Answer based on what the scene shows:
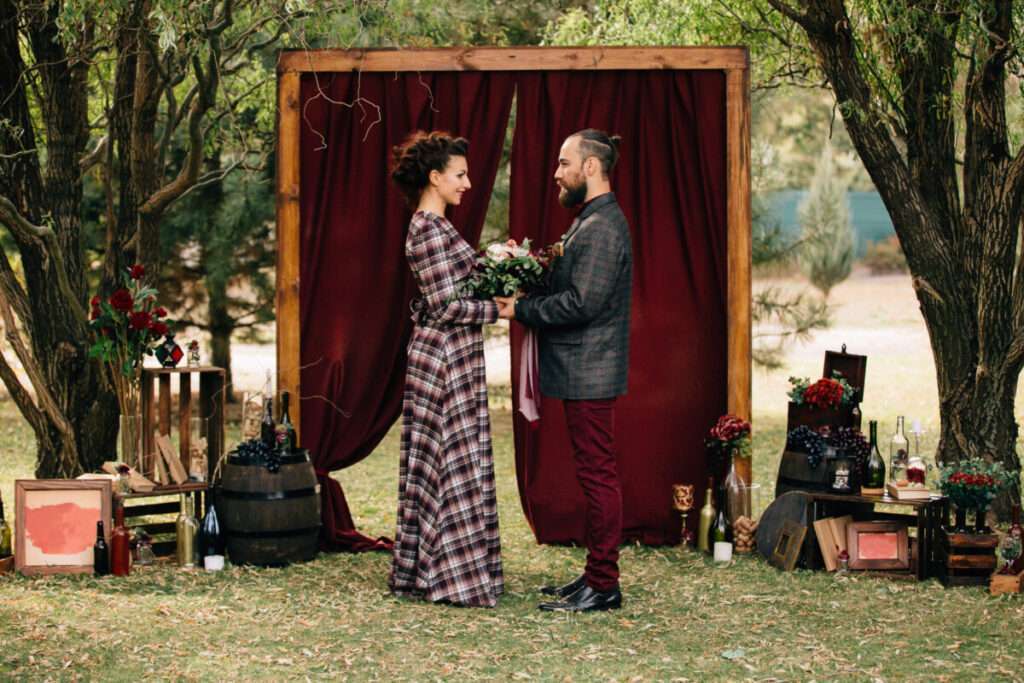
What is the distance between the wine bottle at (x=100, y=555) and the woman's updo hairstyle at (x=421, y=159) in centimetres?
185

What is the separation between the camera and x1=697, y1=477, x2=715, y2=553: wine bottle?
6215mm

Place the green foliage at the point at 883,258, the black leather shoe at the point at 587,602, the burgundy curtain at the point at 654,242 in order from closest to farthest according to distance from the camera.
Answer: the black leather shoe at the point at 587,602 → the burgundy curtain at the point at 654,242 → the green foliage at the point at 883,258

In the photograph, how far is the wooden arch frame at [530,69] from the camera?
6.27m

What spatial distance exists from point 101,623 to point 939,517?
329 centimetres

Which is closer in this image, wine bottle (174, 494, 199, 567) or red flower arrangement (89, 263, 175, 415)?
wine bottle (174, 494, 199, 567)

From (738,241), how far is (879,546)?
1.45 meters

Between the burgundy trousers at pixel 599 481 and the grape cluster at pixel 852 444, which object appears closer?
the burgundy trousers at pixel 599 481

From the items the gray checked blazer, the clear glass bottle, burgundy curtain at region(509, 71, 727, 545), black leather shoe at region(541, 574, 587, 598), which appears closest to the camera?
the gray checked blazer

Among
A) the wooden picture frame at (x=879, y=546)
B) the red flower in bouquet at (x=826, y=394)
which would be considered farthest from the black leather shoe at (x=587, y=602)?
the red flower in bouquet at (x=826, y=394)

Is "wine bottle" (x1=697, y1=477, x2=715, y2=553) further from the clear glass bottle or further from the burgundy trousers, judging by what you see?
the burgundy trousers

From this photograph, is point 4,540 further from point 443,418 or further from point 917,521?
point 917,521

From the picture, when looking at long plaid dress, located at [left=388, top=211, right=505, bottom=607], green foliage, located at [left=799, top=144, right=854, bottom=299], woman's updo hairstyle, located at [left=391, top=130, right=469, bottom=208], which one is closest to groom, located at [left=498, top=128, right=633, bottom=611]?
long plaid dress, located at [left=388, top=211, right=505, bottom=607]

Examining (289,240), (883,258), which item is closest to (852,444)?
(289,240)

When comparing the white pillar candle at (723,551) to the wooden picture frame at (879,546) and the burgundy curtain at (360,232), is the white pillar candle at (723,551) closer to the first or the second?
the wooden picture frame at (879,546)
